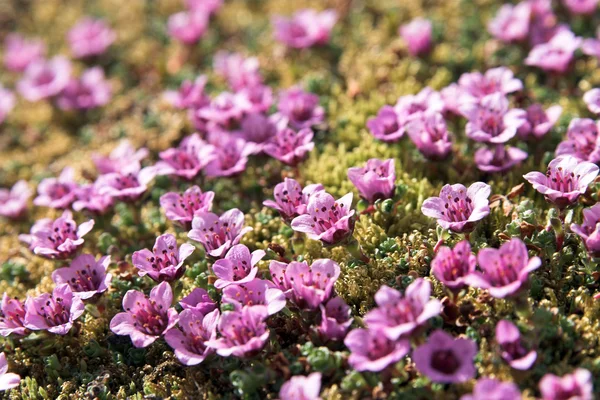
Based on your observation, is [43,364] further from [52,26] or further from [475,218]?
[52,26]

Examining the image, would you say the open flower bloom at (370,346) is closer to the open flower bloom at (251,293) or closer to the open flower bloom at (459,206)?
the open flower bloom at (251,293)

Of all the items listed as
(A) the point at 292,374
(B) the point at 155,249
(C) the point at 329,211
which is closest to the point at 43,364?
(B) the point at 155,249

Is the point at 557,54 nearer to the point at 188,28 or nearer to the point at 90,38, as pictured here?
the point at 188,28

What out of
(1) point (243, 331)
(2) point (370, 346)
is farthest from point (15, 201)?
(2) point (370, 346)

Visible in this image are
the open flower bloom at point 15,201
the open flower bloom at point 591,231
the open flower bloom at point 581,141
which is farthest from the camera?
the open flower bloom at point 15,201

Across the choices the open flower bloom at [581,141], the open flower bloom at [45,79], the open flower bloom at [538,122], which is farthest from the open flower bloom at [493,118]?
the open flower bloom at [45,79]
